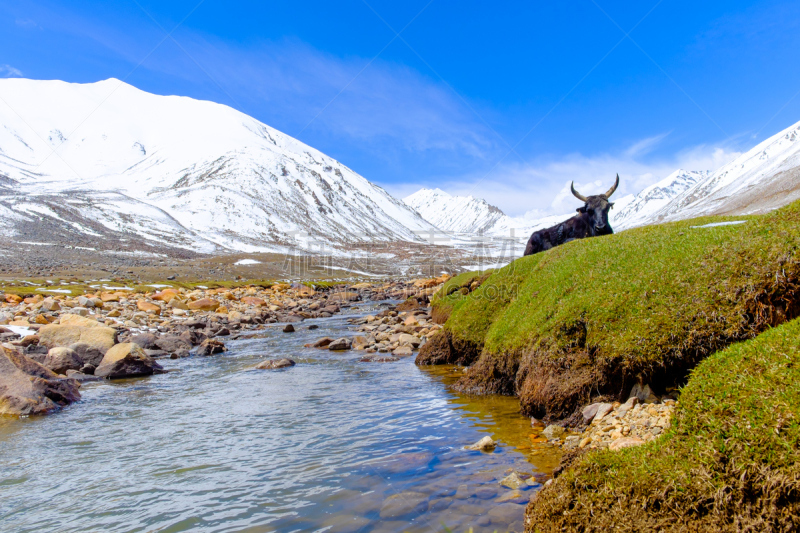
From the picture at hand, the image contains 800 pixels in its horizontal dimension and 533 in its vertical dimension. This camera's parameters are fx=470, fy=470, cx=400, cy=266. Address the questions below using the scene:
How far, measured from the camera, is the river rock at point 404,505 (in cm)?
601

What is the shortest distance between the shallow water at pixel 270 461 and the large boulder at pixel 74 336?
5.23 m

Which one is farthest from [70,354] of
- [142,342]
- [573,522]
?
[573,522]

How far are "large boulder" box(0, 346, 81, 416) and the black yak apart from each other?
17.7 m

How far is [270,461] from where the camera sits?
7863mm

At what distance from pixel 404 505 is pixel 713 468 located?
12.0 ft

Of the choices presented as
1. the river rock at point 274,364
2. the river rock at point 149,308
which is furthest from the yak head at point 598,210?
the river rock at point 149,308

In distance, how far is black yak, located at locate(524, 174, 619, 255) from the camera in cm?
1980

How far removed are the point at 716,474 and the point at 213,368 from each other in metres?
16.5

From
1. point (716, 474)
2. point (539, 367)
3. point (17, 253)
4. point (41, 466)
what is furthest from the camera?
point (17, 253)

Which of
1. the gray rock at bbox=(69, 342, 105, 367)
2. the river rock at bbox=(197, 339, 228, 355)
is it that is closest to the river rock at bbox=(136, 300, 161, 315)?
the river rock at bbox=(197, 339, 228, 355)

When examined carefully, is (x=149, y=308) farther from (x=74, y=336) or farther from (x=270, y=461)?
(x=270, y=461)

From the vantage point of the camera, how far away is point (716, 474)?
4.13 meters

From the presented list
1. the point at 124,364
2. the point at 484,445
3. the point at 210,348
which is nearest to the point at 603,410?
the point at 484,445

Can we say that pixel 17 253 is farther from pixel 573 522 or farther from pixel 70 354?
pixel 573 522
